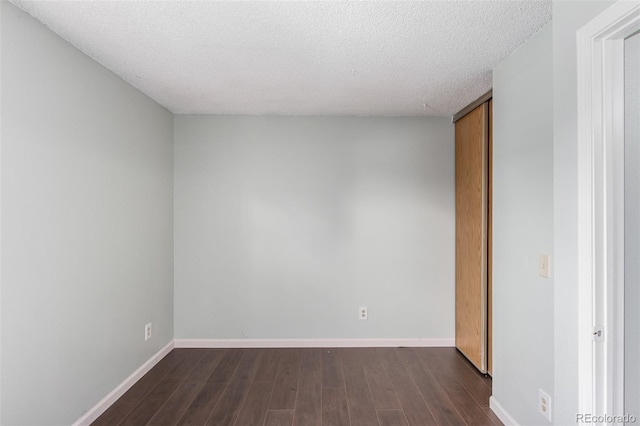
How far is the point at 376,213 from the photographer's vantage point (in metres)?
3.23

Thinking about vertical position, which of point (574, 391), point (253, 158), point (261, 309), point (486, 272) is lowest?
point (261, 309)

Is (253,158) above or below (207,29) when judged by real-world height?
below

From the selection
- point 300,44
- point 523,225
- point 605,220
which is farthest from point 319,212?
point 605,220

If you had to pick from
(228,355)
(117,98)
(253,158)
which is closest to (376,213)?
(253,158)

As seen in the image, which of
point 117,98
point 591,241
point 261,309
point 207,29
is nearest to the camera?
point 591,241

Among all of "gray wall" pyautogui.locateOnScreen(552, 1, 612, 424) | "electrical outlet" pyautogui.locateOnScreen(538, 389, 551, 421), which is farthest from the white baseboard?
"gray wall" pyautogui.locateOnScreen(552, 1, 612, 424)

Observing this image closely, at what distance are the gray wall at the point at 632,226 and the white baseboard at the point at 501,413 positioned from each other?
1.03 metres

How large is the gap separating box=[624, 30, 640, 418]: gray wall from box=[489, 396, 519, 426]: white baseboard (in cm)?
103

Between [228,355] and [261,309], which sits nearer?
[228,355]

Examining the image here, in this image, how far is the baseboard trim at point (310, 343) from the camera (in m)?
3.18

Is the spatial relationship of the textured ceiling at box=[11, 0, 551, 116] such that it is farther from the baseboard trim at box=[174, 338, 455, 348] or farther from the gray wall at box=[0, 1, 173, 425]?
the baseboard trim at box=[174, 338, 455, 348]

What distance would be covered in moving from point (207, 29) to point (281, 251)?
2.06 metres

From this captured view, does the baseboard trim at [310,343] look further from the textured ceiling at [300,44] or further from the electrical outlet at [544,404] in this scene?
the textured ceiling at [300,44]

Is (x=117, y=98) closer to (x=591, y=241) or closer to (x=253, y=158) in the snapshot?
(x=253, y=158)
